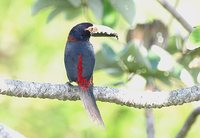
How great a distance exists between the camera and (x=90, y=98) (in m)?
2.81

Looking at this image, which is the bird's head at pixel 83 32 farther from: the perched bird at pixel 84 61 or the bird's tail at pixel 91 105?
the bird's tail at pixel 91 105

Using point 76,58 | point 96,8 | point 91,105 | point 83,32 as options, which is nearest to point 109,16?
point 96,8

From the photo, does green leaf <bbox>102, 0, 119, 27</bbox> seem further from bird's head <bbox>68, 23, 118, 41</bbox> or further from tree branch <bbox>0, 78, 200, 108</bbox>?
tree branch <bbox>0, 78, 200, 108</bbox>

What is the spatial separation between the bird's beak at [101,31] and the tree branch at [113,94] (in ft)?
1.03

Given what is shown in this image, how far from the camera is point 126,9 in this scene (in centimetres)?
346

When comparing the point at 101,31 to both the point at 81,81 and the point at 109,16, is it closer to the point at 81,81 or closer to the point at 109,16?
the point at 81,81

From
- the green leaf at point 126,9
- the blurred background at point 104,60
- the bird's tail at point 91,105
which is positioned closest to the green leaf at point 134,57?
the blurred background at point 104,60

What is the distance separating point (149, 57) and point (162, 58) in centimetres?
12

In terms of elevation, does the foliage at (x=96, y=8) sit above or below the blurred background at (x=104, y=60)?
above

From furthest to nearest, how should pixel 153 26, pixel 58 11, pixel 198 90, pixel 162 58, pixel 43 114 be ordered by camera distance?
pixel 43 114 → pixel 153 26 → pixel 58 11 → pixel 162 58 → pixel 198 90

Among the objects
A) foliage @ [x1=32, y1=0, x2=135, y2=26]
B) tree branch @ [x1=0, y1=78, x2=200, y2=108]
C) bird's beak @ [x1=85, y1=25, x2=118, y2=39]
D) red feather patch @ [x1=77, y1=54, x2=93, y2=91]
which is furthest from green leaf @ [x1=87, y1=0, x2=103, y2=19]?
tree branch @ [x1=0, y1=78, x2=200, y2=108]

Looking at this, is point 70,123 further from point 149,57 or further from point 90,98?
point 90,98

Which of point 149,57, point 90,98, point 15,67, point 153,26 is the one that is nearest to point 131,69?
point 149,57

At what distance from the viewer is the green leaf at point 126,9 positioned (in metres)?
3.44
